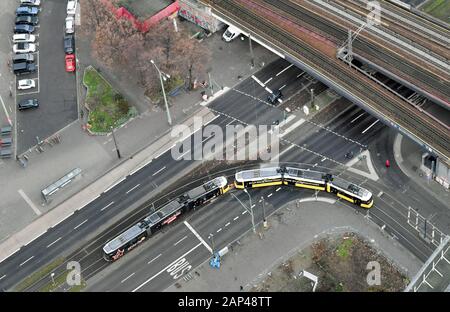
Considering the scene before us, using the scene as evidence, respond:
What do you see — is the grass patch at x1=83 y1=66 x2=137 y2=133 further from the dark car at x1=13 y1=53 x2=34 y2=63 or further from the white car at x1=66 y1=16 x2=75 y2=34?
the white car at x1=66 y1=16 x2=75 y2=34

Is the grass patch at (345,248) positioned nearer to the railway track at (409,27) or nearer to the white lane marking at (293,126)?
the white lane marking at (293,126)

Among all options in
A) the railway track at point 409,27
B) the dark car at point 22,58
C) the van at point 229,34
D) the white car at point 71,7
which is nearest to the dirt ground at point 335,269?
the railway track at point 409,27

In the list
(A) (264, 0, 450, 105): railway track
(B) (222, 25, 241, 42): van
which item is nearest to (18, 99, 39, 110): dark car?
(B) (222, 25, 241, 42): van

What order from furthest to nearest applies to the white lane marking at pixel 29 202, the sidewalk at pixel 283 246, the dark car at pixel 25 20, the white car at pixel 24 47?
the dark car at pixel 25 20 < the white car at pixel 24 47 < the white lane marking at pixel 29 202 < the sidewalk at pixel 283 246

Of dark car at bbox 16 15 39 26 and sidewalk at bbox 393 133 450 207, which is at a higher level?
dark car at bbox 16 15 39 26

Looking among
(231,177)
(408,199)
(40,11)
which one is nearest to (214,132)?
(231,177)
